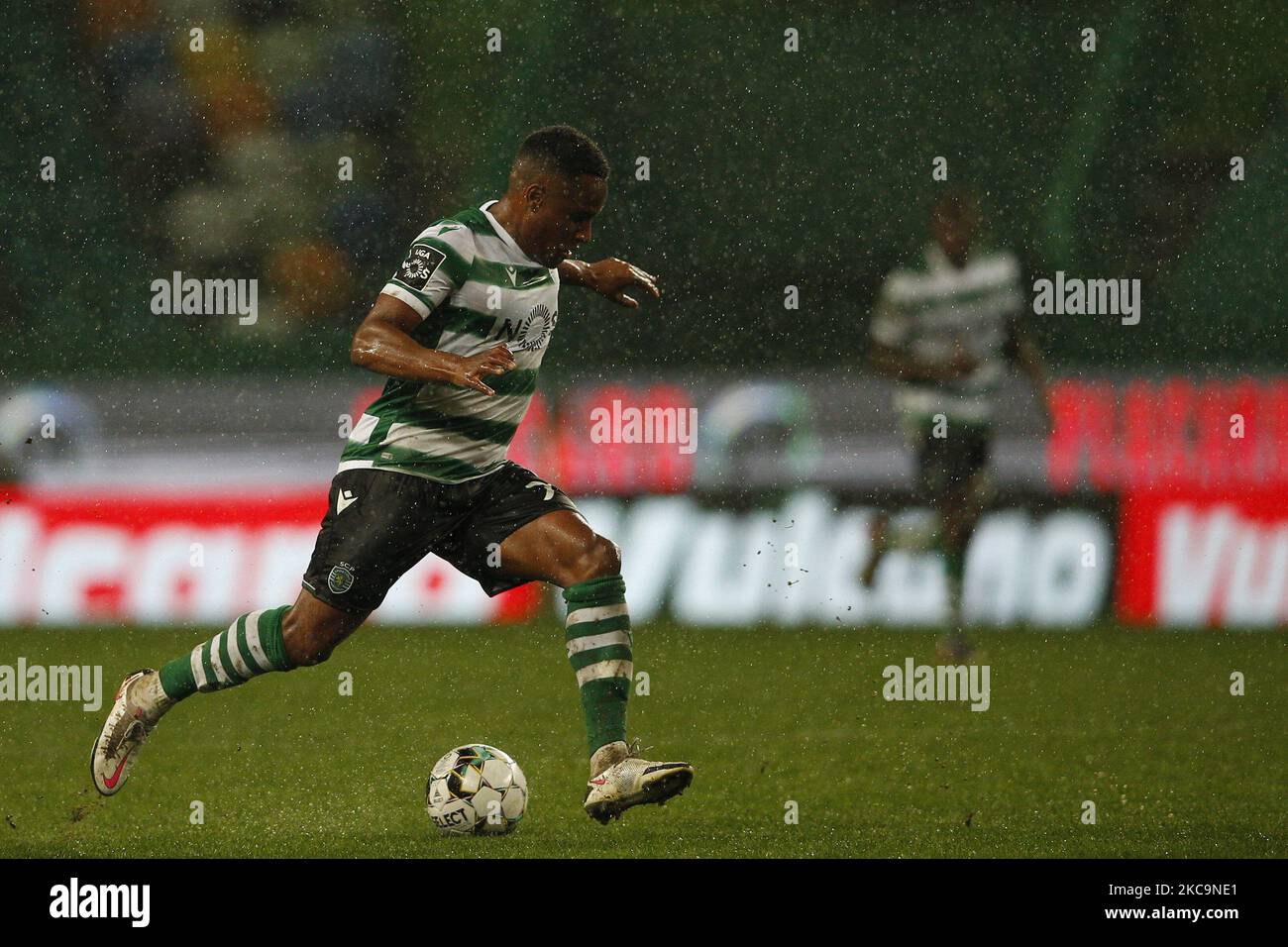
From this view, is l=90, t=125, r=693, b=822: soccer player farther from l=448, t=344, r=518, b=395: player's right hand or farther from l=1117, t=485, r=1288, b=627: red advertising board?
l=1117, t=485, r=1288, b=627: red advertising board

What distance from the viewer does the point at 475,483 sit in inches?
217

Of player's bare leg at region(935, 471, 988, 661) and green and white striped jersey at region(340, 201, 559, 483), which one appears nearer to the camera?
green and white striped jersey at region(340, 201, 559, 483)

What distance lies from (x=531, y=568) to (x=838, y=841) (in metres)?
1.09

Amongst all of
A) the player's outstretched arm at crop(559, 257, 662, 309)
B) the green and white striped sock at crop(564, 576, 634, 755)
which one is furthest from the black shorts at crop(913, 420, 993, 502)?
the green and white striped sock at crop(564, 576, 634, 755)

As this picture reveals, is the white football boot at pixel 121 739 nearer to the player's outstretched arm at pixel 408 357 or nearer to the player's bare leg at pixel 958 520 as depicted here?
the player's outstretched arm at pixel 408 357

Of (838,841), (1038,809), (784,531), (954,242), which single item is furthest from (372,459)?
(784,531)

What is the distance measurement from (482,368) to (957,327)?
16.4 feet

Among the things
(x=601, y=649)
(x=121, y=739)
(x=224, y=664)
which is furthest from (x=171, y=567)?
(x=601, y=649)

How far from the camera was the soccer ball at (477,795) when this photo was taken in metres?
5.29

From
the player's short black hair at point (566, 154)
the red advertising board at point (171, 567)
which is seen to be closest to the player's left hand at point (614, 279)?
the player's short black hair at point (566, 154)

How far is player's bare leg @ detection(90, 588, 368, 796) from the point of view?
5.40 metres

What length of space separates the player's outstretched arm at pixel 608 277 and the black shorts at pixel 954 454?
11.8ft

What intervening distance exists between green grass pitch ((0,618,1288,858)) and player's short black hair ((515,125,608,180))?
1783 millimetres

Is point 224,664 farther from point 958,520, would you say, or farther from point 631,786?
point 958,520
